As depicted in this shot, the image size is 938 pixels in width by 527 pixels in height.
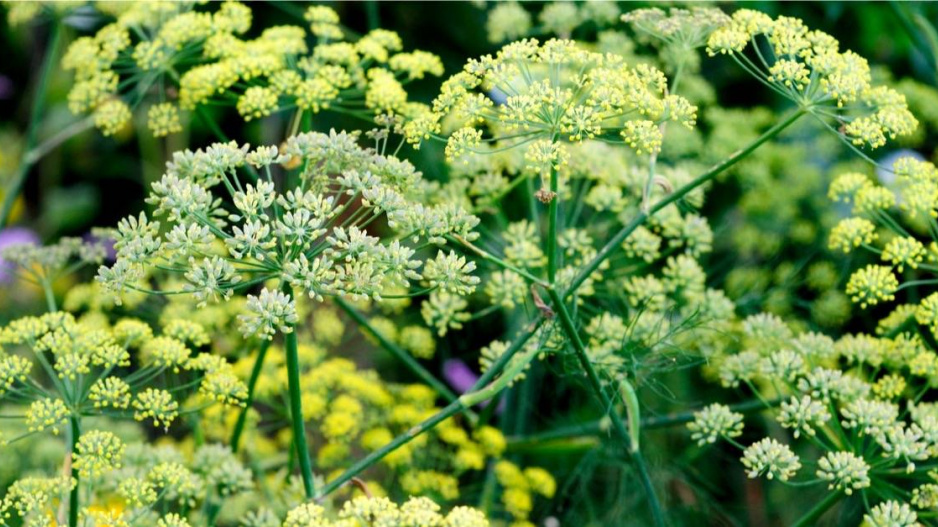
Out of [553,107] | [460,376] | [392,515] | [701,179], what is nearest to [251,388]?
[392,515]

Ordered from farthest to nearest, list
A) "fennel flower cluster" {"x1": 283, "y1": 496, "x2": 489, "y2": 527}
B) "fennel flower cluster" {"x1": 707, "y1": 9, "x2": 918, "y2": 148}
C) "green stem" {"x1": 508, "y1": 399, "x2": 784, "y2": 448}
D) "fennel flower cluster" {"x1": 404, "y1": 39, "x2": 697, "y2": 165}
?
"green stem" {"x1": 508, "y1": 399, "x2": 784, "y2": 448} < "fennel flower cluster" {"x1": 707, "y1": 9, "x2": 918, "y2": 148} < "fennel flower cluster" {"x1": 404, "y1": 39, "x2": 697, "y2": 165} < "fennel flower cluster" {"x1": 283, "y1": 496, "x2": 489, "y2": 527}

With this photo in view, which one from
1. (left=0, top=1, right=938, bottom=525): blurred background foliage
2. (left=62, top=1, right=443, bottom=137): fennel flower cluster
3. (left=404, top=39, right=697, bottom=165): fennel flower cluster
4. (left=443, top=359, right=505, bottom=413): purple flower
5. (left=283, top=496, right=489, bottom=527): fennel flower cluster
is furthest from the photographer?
(left=443, top=359, right=505, bottom=413): purple flower

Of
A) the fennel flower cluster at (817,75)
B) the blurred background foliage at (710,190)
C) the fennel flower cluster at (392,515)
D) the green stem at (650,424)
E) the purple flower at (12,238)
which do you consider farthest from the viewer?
the purple flower at (12,238)

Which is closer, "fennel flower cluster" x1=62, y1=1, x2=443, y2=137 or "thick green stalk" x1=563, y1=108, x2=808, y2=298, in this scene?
"thick green stalk" x1=563, y1=108, x2=808, y2=298

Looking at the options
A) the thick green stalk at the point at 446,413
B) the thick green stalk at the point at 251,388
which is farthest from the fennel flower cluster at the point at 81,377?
the thick green stalk at the point at 446,413

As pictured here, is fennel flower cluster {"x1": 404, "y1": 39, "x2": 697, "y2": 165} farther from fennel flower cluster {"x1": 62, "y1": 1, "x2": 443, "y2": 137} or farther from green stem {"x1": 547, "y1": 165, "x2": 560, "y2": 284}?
fennel flower cluster {"x1": 62, "y1": 1, "x2": 443, "y2": 137}

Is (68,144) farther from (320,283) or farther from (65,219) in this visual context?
(320,283)

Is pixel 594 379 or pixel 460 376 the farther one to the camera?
pixel 460 376

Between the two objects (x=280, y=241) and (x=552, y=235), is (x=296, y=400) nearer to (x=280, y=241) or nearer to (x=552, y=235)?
(x=280, y=241)

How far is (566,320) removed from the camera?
1.36 meters

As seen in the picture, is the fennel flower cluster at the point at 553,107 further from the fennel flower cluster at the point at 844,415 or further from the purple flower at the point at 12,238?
the purple flower at the point at 12,238

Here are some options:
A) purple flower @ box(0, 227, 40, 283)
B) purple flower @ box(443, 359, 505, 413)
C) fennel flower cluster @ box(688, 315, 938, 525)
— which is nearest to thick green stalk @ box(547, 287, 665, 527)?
fennel flower cluster @ box(688, 315, 938, 525)

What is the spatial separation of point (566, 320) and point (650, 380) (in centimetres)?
40

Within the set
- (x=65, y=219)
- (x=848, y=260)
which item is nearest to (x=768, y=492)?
(x=848, y=260)
